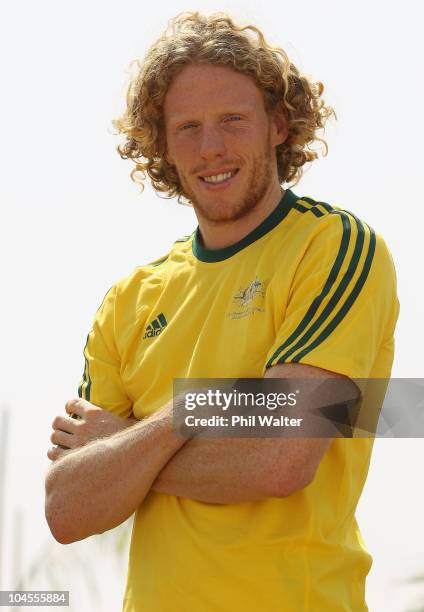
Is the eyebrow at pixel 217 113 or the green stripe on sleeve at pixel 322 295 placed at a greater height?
the eyebrow at pixel 217 113

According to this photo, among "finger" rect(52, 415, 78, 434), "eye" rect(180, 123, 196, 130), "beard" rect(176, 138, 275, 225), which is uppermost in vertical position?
"eye" rect(180, 123, 196, 130)

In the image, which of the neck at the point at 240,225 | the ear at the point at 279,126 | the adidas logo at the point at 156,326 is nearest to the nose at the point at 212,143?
the neck at the point at 240,225

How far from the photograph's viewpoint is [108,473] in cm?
361

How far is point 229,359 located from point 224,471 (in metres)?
0.43

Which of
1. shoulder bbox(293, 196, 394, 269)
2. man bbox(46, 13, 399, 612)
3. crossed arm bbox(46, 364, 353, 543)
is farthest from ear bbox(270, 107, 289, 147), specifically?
crossed arm bbox(46, 364, 353, 543)

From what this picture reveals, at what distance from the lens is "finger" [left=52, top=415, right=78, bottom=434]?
12.9 feet

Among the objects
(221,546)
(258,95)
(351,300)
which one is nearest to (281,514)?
(221,546)

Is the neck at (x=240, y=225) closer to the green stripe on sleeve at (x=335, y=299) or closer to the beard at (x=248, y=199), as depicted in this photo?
the beard at (x=248, y=199)

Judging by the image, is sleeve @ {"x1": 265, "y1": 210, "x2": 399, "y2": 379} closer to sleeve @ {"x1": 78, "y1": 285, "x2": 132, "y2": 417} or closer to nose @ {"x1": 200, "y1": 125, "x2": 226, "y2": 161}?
nose @ {"x1": 200, "y1": 125, "x2": 226, "y2": 161}

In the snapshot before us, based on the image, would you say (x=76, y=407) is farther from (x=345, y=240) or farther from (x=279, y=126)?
(x=279, y=126)

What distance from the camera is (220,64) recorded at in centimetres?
425

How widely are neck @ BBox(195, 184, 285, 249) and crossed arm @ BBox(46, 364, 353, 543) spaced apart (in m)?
0.77

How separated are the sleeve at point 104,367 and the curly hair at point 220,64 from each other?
73 centimetres

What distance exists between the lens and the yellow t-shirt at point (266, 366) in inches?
136
